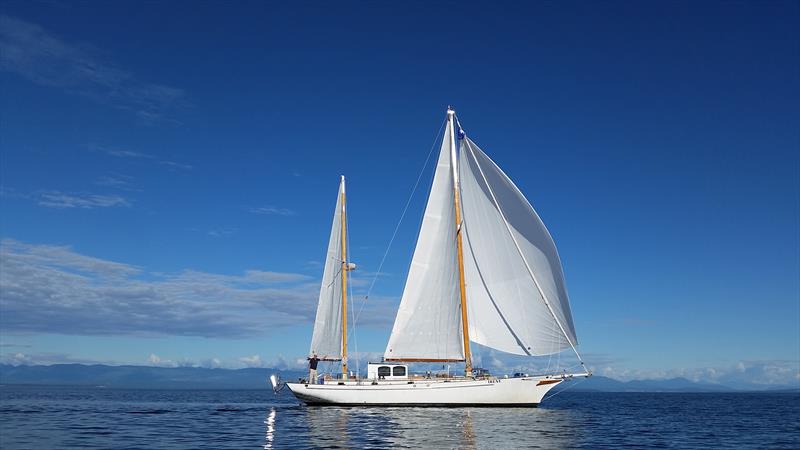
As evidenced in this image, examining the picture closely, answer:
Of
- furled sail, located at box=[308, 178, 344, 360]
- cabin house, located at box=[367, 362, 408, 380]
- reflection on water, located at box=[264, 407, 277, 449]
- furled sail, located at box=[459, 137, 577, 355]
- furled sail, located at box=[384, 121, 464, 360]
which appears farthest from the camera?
furled sail, located at box=[308, 178, 344, 360]

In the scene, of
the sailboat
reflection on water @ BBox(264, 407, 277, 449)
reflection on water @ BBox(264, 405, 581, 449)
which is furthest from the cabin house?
reflection on water @ BBox(264, 407, 277, 449)

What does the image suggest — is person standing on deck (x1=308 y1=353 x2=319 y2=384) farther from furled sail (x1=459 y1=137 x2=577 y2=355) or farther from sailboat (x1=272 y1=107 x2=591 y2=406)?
furled sail (x1=459 y1=137 x2=577 y2=355)

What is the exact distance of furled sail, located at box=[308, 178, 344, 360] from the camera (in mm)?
62344

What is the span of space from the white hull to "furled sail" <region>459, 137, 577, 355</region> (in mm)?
2988

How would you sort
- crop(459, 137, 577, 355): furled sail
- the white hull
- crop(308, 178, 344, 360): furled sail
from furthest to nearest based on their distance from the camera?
crop(308, 178, 344, 360): furled sail
crop(459, 137, 577, 355): furled sail
the white hull

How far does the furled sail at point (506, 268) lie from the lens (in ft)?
183

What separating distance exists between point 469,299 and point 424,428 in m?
19.0

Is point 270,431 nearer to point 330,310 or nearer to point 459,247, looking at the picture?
point 330,310

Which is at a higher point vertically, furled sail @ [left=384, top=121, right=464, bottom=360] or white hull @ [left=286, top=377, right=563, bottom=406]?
furled sail @ [left=384, top=121, right=464, bottom=360]

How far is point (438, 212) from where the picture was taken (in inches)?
2340

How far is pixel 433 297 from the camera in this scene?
5912cm

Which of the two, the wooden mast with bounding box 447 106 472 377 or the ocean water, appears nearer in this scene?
the ocean water

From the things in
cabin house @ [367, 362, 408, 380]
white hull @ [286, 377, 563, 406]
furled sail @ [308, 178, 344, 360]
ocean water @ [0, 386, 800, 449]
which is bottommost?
ocean water @ [0, 386, 800, 449]

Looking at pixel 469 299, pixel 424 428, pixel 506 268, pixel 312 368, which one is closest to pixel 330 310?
pixel 312 368
